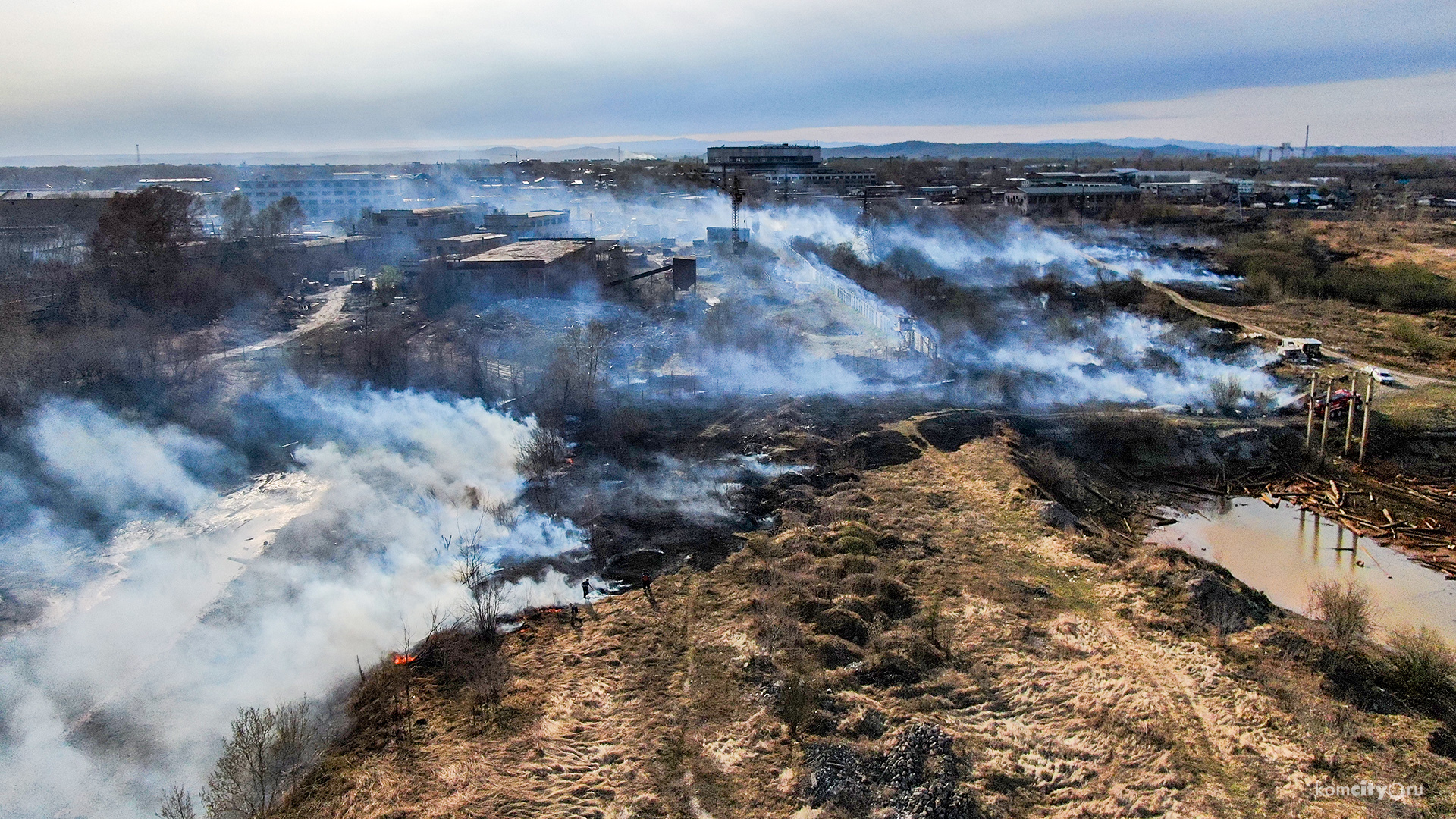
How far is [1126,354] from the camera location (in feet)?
84.1

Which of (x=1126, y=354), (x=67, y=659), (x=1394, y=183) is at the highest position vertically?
(x=1394, y=183)

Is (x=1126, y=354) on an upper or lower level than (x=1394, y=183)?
lower

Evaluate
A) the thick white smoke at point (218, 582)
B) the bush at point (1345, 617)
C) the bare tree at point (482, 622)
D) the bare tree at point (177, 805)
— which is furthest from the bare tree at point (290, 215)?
the bush at point (1345, 617)

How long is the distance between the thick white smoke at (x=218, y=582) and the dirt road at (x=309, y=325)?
19.1ft

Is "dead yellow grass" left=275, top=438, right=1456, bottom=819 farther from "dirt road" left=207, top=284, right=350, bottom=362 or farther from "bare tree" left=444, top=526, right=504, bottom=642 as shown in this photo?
"dirt road" left=207, top=284, right=350, bottom=362

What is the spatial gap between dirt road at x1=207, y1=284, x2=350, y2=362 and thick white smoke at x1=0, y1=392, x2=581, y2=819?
230 inches

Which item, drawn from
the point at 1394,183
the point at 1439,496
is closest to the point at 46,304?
the point at 1439,496

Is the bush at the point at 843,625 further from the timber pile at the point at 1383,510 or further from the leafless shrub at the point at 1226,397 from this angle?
the leafless shrub at the point at 1226,397

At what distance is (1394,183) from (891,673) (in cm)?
8974

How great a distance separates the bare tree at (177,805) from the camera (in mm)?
8445

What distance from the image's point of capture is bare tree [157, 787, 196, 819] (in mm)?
8445

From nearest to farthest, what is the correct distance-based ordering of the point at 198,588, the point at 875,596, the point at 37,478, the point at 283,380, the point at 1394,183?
1. the point at 875,596
2. the point at 198,588
3. the point at 37,478
4. the point at 283,380
5. the point at 1394,183

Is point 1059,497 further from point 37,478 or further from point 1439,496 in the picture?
point 37,478

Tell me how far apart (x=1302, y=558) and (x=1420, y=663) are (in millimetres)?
5331
